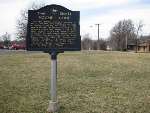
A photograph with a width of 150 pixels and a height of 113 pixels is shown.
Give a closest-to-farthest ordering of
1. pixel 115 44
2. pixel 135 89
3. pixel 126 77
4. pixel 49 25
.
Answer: pixel 49 25, pixel 135 89, pixel 126 77, pixel 115 44

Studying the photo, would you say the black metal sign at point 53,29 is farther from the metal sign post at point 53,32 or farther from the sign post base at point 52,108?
the sign post base at point 52,108

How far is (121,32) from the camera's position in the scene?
435 feet

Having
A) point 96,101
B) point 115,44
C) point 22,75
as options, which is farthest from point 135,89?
point 115,44

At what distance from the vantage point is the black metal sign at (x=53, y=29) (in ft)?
29.3

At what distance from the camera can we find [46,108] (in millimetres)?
9234

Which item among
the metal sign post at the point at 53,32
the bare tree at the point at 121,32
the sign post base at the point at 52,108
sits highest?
the bare tree at the point at 121,32

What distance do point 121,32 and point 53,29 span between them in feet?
410

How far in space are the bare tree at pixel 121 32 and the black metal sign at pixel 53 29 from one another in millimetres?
119850

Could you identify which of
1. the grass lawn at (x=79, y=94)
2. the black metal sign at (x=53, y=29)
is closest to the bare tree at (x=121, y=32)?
the grass lawn at (x=79, y=94)

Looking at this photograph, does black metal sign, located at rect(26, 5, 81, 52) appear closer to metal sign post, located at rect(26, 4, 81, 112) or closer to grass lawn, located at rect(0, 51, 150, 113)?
metal sign post, located at rect(26, 4, 81, 112)

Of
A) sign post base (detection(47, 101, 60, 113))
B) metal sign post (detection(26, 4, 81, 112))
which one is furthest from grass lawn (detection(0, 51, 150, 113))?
metal sign post (detection(26, 4, 81, 112))

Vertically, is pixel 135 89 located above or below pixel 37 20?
below

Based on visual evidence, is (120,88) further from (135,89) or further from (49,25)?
(49,25)

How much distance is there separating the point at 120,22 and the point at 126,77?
398ft
